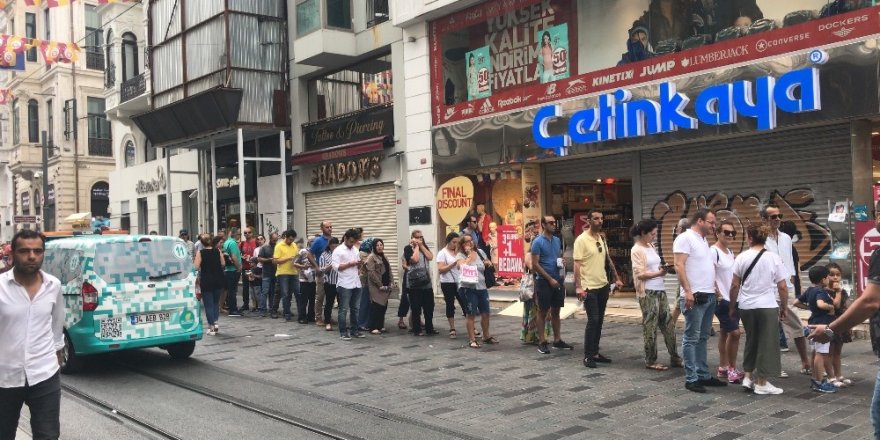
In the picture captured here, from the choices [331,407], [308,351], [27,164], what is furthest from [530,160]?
[27,164]

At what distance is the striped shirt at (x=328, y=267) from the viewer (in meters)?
12.4

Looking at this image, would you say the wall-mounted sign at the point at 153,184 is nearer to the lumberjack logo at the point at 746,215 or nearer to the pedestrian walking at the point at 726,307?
the lumberjack logo at the point at 746,215

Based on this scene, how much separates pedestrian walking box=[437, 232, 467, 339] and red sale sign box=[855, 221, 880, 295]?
5.37m

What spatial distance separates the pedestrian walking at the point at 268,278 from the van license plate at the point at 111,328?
574 centimetres

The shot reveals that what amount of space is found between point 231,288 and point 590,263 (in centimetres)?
912

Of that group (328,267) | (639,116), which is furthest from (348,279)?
(639,116)

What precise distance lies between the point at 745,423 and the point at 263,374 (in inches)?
219

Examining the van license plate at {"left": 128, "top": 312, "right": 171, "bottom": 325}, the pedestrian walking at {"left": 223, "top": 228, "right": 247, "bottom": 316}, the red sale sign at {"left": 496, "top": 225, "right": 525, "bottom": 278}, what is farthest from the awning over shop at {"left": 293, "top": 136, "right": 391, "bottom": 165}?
the van license plate at {"left": 128, "top": 312, "right": 171, "bottom": 325}

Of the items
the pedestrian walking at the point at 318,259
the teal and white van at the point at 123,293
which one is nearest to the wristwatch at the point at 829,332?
the teal and white van at the point at 123,293

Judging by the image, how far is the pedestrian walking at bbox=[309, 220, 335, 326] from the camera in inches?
512

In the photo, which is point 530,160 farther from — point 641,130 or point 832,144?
point 832,144

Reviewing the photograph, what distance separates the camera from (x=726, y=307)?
7.73 meters

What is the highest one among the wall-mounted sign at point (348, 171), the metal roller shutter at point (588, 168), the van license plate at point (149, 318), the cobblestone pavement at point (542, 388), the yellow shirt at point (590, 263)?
the wall-mounted sign at point (348, 171)

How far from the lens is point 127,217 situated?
1219 inches
